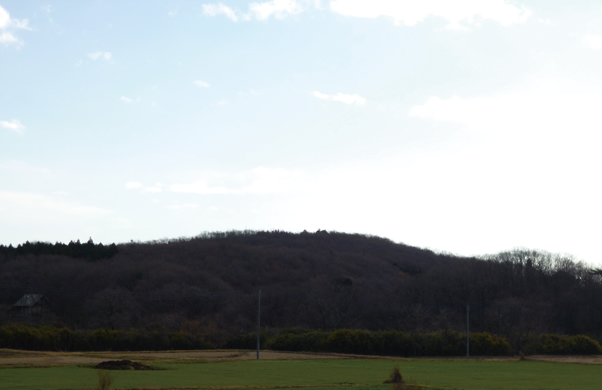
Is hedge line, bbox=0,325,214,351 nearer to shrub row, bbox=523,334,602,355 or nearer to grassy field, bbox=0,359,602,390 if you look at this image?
grassy field, bbox=0,359,602,390

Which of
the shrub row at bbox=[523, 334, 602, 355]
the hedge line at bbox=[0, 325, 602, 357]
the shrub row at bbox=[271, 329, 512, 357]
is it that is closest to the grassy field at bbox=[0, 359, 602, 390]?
the shrub row at bbox=[271, 329, 512, 357]

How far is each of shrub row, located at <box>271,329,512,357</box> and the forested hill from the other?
1558 centimetres

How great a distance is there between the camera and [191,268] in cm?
10244

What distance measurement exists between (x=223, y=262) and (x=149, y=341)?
62210 millimetres

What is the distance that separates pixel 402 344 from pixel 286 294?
3574cm

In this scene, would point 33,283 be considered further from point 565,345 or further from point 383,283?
point 565,345

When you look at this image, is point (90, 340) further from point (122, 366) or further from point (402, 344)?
point (402, 344)

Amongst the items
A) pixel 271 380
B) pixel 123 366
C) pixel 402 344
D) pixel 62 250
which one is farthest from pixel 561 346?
pixel 62 250

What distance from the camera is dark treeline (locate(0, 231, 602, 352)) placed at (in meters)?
70.8

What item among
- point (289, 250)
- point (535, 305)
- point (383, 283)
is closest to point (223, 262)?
point (289, 250)

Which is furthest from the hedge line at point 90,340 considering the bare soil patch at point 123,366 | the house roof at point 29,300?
the house roof at point 29,300

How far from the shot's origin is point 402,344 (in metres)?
48.3

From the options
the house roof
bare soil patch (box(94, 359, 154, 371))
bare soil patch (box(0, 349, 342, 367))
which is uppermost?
the house roof

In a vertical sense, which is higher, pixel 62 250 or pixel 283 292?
pixel 62 250
